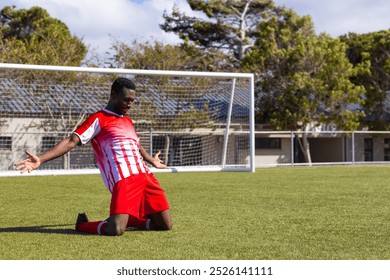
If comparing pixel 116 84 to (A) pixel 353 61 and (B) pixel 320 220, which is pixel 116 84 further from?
(A) pixel 353 61

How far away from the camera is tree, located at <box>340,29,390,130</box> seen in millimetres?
40156

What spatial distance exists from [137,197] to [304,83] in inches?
1153

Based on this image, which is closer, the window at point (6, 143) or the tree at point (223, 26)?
the window at point (6, 143)

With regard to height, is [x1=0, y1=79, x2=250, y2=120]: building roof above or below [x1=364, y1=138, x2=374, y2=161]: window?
above

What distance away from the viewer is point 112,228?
693 centimetres

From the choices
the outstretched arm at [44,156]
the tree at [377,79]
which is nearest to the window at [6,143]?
the outstretched arm at [44,156]

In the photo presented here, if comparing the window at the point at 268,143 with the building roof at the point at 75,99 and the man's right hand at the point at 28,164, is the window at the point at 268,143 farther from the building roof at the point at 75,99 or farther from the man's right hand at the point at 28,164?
the man's right hand at the point at 28,164

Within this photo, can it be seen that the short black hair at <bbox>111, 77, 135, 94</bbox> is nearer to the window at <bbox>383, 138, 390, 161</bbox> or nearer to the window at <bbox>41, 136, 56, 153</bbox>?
the window at <bbox>41, 136, 56, 153</bbox>

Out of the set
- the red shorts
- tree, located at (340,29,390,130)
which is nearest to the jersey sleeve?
the red shorts

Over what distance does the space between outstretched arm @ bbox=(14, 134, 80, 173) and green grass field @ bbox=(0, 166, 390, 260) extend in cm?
75

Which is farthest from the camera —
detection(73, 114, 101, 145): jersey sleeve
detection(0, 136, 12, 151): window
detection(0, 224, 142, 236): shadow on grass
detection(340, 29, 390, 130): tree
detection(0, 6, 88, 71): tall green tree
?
detection(340, 29, 390, 130): tree

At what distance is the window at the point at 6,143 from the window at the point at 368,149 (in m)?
23.6

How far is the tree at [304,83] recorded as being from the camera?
3597cm
